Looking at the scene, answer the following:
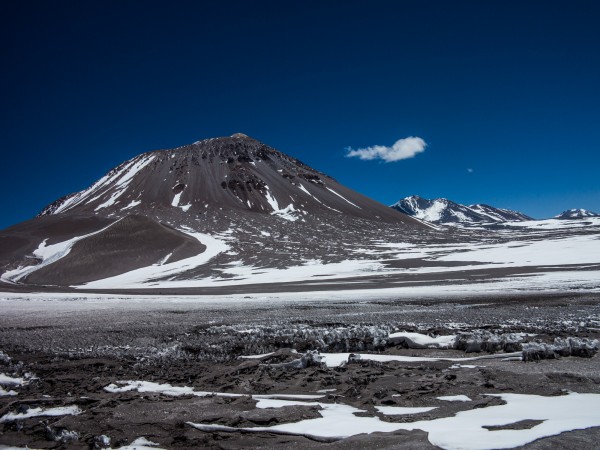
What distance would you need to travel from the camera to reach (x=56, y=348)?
13852mm

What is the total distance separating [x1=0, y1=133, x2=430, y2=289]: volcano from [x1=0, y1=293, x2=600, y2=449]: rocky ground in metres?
44.0

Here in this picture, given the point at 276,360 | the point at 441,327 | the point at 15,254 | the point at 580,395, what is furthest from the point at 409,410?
the point at 15,254

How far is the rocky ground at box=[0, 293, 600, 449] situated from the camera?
21.4ft

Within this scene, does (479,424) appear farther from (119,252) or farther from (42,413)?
(119,252)

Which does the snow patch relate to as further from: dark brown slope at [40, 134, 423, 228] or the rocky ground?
dark brown slope at [40, 134, 423, 228]

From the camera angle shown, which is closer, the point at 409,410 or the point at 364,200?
the point at 409,410

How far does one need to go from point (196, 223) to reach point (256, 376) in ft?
323

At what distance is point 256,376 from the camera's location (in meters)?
9.78

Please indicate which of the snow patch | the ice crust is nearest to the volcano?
the snow patch

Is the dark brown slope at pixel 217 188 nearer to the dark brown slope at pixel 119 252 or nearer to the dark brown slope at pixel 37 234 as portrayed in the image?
the dark brown slope at pixel 37 234

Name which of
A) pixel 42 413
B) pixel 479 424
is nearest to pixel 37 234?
pixel 42 413

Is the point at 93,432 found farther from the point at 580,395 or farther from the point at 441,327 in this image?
the point at 441,327

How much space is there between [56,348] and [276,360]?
7631 mm

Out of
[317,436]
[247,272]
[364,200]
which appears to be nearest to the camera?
[317,436]
